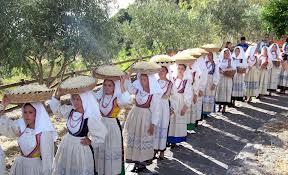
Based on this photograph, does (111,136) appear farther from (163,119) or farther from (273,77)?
(273,77)

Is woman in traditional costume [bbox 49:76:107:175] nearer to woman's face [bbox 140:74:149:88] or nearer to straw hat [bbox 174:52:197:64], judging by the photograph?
woman's face [bbox 140:74:149:88]

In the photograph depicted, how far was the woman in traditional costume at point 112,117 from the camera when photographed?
20.7 feet

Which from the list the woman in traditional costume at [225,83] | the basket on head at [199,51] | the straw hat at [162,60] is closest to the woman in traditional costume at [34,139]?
the straw hat at [162,60]

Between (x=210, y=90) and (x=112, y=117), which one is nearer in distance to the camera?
(x=112, y=117)

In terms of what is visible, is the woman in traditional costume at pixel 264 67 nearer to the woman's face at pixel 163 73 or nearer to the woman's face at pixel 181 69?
the woman's face at pixel 181 69

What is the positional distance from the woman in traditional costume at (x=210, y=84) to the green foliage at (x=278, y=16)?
3887mm

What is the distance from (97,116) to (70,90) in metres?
0.47

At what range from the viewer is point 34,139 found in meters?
5.01

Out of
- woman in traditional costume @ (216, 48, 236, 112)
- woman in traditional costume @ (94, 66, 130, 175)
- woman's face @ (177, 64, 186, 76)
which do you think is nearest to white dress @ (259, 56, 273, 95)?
woman in traditional costume @ (216, 48, 236, 112)

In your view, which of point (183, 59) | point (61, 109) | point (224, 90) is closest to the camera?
point (61, 109)

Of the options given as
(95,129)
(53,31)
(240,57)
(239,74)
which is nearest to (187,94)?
(53,31)

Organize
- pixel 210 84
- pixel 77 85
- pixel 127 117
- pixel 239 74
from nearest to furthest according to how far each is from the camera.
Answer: pixel 77 85, pixel 127 117, pixel 210 84, pixel 239 74

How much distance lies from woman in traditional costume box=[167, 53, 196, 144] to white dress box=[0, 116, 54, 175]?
3949 mm

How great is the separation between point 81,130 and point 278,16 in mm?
9948
